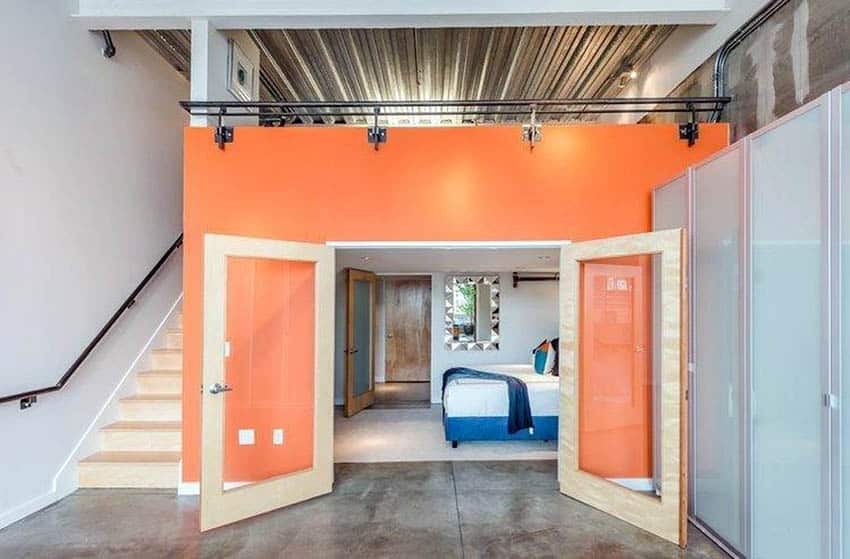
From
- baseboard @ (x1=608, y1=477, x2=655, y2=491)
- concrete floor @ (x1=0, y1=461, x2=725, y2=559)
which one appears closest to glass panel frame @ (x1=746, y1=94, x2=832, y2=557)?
concrete floor @ (x1=0, y1=461, x2=725, y2=559)

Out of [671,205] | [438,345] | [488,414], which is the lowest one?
[488,414]

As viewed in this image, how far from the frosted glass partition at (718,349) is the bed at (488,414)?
1.94 m

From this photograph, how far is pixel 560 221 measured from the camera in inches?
153

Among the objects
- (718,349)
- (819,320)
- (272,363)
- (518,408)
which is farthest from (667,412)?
(272,363)

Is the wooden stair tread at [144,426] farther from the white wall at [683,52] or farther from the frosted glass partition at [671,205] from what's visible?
the white wall at [683,52]

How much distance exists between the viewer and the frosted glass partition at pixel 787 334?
88.3 inches

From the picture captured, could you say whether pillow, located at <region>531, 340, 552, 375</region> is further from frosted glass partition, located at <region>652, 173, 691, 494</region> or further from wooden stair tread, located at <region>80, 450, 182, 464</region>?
wooden stair tread, located at <region>80, 450, 182, 464</region>

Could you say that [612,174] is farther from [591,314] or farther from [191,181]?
[191,181]

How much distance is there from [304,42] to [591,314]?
4107 mm

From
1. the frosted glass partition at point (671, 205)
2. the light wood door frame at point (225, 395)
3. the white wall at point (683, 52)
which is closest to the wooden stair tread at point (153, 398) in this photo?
the light wood door frame at point (225, 395)

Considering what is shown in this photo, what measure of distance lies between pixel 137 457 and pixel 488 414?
11.1 feet

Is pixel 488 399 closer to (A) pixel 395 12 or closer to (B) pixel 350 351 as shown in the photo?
(B) pixel 350 351

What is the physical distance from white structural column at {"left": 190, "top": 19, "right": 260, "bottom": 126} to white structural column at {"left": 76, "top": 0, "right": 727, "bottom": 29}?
12 centimetres

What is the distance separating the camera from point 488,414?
508 cm
